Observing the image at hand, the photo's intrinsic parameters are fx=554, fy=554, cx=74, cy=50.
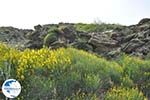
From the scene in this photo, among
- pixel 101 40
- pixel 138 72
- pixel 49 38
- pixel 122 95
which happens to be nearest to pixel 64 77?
pixel 122 95

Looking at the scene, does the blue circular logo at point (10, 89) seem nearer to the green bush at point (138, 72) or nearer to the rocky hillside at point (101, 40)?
the green bush at point (138, 72)

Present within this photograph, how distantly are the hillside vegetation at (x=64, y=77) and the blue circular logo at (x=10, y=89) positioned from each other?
7.20 feet

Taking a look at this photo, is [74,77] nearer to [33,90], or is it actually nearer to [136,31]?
[33,90]

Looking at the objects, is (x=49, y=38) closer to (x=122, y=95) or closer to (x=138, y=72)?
(x=138, y=72)

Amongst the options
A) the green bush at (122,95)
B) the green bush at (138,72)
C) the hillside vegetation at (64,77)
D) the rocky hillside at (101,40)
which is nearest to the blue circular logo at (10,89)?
the hillside vegetation at (64,77)

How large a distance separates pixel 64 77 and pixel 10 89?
3308mm

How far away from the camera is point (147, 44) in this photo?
22688 millimetres

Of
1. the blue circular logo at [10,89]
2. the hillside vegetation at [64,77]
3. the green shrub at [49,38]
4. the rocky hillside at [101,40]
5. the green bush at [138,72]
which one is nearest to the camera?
the blue circular logo at [10,89]

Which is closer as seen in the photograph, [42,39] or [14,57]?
[14,57]

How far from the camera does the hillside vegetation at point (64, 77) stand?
1373 cm

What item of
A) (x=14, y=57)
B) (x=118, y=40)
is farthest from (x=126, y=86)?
(x=118, y=40)

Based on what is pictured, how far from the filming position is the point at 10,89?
11.2 meters

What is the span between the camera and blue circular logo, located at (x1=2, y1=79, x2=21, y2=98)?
1117 cm

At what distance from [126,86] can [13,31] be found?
16.3m
